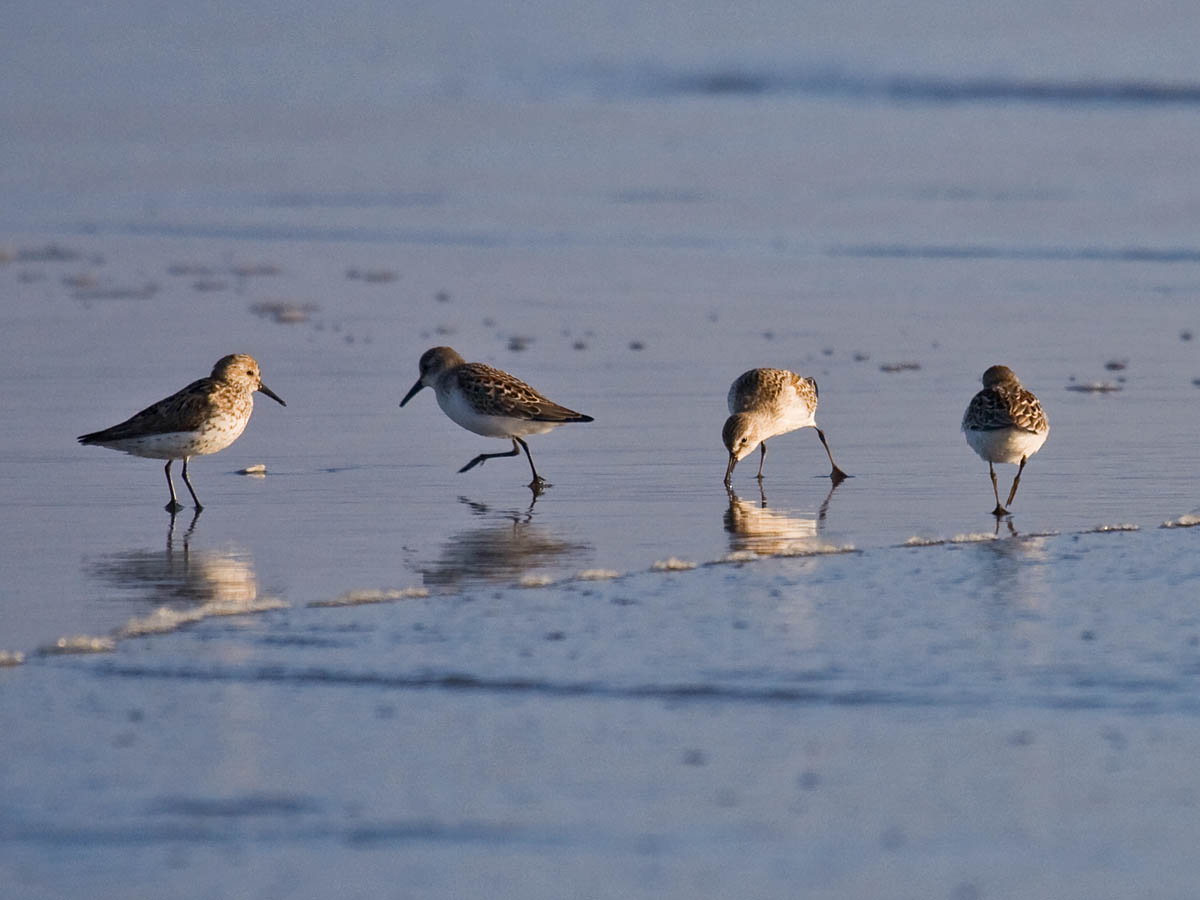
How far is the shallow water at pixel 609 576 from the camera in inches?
208

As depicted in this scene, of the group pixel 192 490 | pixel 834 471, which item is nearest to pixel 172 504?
pixel 192 490

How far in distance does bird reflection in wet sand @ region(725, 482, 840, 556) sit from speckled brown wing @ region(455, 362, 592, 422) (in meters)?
1.45

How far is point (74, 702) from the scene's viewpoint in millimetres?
6309

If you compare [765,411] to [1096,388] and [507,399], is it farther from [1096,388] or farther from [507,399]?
[1096,388]

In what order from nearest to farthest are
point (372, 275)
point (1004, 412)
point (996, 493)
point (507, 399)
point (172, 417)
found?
point (996, 493)
point (1004, 412)
point (172, 417)
point (507, 399)
point (372, 275)

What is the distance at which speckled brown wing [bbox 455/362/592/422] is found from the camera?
11.5 metres

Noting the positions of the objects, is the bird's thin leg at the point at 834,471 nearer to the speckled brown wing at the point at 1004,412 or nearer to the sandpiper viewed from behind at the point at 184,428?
the speckled brown wing at the point at 1004,412

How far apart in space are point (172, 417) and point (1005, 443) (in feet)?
14.3

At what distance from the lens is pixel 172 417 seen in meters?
10.4

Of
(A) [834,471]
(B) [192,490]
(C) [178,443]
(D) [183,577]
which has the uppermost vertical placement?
(C) [178,443]

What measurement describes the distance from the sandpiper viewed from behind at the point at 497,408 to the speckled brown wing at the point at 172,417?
158 cm

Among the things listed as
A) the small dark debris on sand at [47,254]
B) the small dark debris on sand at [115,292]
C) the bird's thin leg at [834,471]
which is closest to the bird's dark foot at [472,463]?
the bird's thin leg at [834,471]

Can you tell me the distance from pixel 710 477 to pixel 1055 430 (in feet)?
8.25

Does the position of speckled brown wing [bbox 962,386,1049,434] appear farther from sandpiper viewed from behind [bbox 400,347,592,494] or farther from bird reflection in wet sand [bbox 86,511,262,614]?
bird reflection in wet sand [bbox 86,511,262,614]
